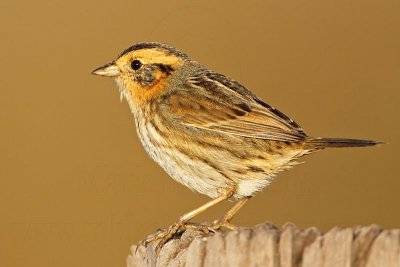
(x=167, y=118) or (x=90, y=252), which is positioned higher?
(x=167, y=118)

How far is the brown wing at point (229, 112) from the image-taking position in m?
5.18

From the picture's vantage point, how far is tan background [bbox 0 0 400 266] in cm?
739

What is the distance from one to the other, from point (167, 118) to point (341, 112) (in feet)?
11.1

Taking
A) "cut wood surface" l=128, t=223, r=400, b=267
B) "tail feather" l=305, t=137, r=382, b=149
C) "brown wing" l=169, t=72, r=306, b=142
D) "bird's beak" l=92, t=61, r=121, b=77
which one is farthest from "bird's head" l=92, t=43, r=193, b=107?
"cut wood surface" l=128, t=223, r=400, b=267

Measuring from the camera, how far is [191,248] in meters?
3.00

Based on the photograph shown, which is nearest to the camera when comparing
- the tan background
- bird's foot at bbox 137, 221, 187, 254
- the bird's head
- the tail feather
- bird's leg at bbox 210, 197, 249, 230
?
bird's foot at bbox 137, 221, 187, 254

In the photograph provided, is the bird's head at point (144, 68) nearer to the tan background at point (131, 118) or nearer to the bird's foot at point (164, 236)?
the bird's foot at point (164, 236)

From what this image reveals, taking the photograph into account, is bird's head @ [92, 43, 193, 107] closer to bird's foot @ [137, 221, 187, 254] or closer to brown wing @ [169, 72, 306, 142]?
brown wing @ [169, 72, 306, 142]

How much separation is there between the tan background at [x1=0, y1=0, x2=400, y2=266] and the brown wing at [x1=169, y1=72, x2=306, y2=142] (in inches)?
64.2

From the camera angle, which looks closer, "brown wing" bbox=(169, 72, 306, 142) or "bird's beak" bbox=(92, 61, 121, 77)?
"brown wing" bbox=(169, 72, 306, 142)

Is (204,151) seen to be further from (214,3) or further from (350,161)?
(214,3)

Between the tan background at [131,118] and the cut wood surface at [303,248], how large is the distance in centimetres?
386

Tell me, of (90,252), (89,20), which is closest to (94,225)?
(90,252)

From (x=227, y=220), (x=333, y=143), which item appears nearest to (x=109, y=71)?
(x=227, y=220)
